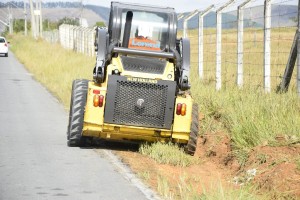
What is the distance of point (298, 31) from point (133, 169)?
4.61 metres

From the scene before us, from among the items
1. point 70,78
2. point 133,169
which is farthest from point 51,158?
point 70,78

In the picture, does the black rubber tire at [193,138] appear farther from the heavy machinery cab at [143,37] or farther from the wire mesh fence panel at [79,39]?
the wire mesh fence panel at [79,39]

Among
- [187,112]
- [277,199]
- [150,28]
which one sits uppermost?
[150,28]

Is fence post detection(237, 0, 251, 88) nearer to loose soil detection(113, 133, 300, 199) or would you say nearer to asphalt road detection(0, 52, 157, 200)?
asphalt road detection(0, 52, 157, 200)

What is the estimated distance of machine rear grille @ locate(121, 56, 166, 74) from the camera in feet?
39.2

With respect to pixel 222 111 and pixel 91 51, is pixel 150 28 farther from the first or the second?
pixel 91 51

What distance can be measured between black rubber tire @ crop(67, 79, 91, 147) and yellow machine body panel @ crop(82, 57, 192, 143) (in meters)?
0.26

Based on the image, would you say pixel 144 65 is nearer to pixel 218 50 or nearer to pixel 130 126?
pixel 130 126

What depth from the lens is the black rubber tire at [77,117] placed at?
12.0 meters

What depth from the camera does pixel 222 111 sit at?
44.9ft

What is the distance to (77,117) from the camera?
1200cm

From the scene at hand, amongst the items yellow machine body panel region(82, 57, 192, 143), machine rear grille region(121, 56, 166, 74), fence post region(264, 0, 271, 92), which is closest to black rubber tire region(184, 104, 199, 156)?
yellow machine body panel region(82, 57, 192, 143)

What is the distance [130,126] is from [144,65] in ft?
3.50

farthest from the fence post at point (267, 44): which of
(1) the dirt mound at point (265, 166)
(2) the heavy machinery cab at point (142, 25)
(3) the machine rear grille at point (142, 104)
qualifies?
(3) the machine rear grille at point (142, 104)
